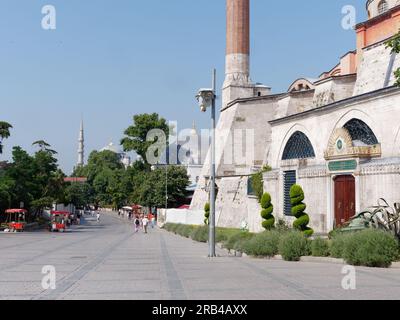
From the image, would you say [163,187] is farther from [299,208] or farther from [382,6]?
[299,208]

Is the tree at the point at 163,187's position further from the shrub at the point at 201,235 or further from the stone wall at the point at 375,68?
the stone wall at the point at 375,68

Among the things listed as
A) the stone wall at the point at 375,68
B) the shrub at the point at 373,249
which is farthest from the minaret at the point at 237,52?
the shrub at the point at 373,249

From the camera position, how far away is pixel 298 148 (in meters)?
28.7

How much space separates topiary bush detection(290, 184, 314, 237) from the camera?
24.7 metres

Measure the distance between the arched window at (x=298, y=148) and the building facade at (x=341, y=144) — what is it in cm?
5

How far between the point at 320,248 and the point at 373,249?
2.59 meters

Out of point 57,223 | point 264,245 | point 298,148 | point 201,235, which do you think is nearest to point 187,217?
point 57,223

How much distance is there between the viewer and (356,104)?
2342 cm

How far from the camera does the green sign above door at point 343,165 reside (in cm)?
2185

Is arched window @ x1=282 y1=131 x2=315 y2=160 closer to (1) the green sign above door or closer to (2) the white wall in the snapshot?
(1) the green sign above door

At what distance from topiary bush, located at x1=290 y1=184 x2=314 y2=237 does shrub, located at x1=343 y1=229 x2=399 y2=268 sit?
10.4 meters

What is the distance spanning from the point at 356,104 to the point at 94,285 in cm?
1664

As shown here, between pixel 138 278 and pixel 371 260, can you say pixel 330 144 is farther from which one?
pixel 138 278
